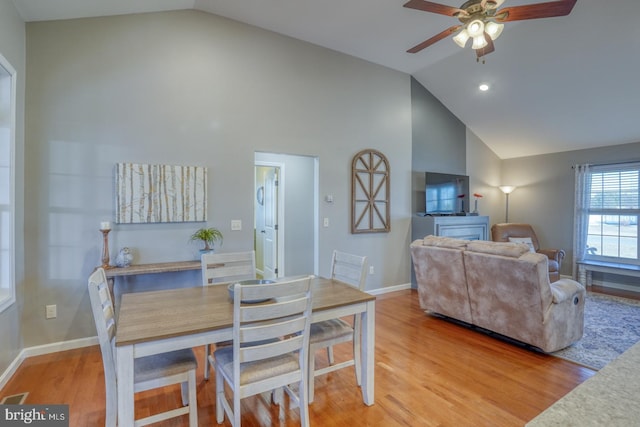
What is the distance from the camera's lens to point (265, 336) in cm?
171

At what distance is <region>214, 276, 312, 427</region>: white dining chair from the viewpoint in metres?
1.64

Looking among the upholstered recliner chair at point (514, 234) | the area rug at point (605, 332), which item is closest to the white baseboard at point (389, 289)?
the upholstered recliner chair at point (514, 234)

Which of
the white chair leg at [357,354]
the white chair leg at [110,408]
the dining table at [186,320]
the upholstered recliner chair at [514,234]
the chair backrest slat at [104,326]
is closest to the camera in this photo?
the dining table at [186,320]

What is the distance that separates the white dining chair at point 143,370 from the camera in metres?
1.68

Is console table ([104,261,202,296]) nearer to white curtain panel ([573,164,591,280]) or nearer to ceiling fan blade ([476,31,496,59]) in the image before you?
ceiling fan blade ([476,31,496,59])

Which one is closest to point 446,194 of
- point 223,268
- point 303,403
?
point 223,268

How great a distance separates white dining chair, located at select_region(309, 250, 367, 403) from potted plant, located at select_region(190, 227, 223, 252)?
5.15 ft

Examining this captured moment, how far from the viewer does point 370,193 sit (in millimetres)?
4980

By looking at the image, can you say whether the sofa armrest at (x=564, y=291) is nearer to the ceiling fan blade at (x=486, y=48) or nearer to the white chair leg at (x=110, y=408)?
the ceiling fan blade at (x=486, y=48)

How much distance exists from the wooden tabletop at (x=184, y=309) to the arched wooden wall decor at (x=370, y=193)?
248cm

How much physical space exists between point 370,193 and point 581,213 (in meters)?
3.87

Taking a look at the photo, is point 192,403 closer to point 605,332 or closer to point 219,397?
point 219,397

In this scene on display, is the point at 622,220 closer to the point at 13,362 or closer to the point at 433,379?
the point at 433,379

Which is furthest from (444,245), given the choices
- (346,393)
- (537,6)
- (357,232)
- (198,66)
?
(198,66)
